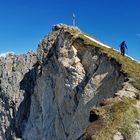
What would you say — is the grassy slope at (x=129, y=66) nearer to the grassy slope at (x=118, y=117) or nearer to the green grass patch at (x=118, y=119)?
the grassy slope at (x=118, y=117)

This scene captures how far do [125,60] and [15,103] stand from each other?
60.3 meters

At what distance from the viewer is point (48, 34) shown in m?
91.9

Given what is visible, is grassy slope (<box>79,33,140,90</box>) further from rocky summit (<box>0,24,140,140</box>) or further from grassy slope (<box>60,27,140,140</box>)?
grassy slope (<box>60,27,140,140</box>)

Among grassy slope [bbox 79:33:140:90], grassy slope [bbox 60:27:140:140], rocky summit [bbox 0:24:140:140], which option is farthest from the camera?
grassy slope [bbox 79:33:140:90]

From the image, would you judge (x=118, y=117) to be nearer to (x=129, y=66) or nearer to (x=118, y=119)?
(x=118, y=119)

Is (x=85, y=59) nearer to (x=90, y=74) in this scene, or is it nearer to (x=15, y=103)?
(x=90, y=74)

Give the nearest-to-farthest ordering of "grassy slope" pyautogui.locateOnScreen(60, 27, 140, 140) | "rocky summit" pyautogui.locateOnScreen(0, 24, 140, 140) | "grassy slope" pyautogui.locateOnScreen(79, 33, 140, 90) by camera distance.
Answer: "grassy slope" pyautogui.locateOnScreen(60, 27, 140, 140) < "rocky summit" pyautogui.locateOnScreen(0, 24, 140, 140) < "grassy slope" pyautogui.locateOnScreen(79, 33, 140, 90)

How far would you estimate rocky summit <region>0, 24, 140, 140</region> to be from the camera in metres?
33.7

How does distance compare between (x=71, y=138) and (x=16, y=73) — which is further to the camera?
(x=16, y=73)

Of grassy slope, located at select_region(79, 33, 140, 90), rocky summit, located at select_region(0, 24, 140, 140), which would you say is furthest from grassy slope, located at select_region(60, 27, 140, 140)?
grassy slope, located at select_region(79, 33, 140, 90)

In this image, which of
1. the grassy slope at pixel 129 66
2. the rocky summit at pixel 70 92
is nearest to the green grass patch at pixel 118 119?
the rocky summit at pixel 70 92

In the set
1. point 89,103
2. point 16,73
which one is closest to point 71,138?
point 89,103

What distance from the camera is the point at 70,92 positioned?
2859 inches

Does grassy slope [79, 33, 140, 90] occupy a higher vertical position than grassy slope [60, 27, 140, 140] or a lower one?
higher
